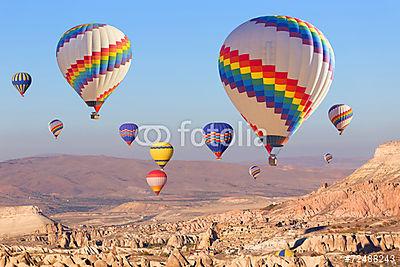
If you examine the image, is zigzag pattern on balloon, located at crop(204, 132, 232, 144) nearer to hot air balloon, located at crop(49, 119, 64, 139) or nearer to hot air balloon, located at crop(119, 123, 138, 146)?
hot air balloon, located at crop(119, 123, 138, 146)

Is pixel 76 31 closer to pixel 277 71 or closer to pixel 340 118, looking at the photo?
pixel 277 71

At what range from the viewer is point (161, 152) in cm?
14375

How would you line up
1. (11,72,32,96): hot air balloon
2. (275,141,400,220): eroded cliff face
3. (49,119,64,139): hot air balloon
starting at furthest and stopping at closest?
(49,119,64,139): hot air balloon, (275,141,400,220): eroded cliff face, (11,72,32,96): hot air balloon

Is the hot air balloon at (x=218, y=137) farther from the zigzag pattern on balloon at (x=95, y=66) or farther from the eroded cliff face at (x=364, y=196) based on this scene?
the zigzag pattern on balloon at (x=95, y=66)

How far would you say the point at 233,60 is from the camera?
75.3 meters

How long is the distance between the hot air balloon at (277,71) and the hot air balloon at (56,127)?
105 metres

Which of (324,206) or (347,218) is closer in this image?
Answer: (347,218)

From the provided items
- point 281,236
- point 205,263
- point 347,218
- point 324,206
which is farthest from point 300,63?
point 324,206

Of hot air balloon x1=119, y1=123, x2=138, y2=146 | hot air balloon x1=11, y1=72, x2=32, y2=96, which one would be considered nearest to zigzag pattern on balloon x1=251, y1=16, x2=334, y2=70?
hot air balloon x1=11, y1=72, x2=32, y2=96

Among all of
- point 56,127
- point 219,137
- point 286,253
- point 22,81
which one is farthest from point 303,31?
point 56,127

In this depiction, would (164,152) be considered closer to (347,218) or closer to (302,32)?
(347,218)

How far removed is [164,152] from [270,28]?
239 ft

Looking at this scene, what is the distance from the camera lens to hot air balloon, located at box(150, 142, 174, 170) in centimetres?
14375

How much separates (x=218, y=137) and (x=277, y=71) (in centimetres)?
6365
